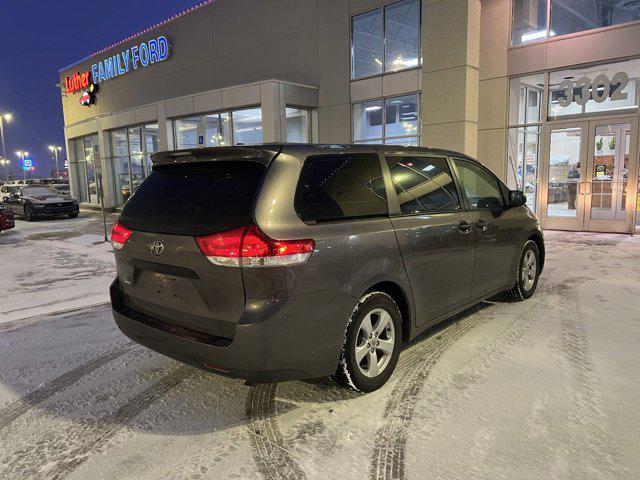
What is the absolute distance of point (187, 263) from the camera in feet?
10.1

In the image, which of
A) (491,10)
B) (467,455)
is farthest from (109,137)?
(467,455)

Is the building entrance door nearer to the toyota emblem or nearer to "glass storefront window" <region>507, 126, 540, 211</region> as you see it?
"glass storefront window" <region>507, 126, 540, 211</region>

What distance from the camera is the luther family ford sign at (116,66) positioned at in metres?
23.0

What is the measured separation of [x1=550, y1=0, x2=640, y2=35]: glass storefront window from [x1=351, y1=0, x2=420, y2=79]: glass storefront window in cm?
392

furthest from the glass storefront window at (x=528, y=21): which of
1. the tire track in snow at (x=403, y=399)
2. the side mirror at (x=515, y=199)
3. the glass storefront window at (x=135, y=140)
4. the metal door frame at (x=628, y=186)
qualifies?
the glass storefront window at (x=135, y=140)

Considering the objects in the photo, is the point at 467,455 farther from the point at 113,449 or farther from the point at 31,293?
the point at 31,293

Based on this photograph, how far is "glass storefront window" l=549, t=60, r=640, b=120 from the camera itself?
11.6 m

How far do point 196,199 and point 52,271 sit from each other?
6995 mm

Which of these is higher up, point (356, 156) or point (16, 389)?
point (356, 156)

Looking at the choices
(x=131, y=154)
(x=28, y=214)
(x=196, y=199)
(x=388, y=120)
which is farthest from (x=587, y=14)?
(x=28, y=214)

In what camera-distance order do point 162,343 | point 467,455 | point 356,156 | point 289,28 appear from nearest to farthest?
point 467,455, point 162,343, point 356,156, point 289,28

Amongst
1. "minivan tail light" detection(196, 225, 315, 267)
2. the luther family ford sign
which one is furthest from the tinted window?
"minivan tail light" detection(196, 225, 315, 267)

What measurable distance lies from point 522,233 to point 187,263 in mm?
3979

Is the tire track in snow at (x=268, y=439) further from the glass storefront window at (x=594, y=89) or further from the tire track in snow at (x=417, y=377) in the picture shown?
the glass storefront window at (x=594, y=89)
